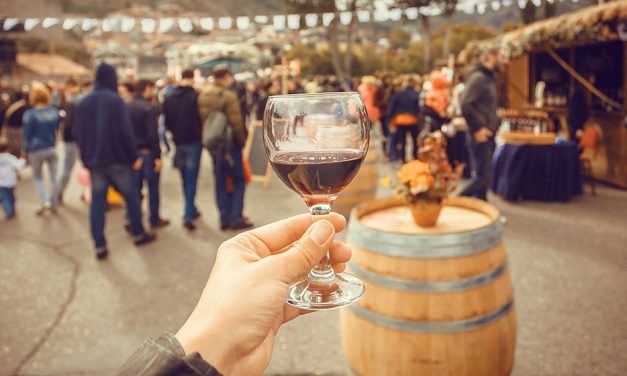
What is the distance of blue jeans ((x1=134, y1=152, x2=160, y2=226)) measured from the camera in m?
5.68

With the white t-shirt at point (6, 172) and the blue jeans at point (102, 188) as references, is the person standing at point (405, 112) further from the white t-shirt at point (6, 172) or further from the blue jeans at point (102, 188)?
the white t-shirt at point (6, 172)

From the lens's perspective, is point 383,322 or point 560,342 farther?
point 560,342

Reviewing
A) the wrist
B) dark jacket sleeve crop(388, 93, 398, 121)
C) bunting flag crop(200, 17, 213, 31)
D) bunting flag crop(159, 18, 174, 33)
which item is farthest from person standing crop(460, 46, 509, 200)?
bunting flag crop(159, 18, 174, 33)

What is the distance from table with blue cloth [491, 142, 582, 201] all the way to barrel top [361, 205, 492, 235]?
14.2 ft

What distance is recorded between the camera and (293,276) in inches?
40.7

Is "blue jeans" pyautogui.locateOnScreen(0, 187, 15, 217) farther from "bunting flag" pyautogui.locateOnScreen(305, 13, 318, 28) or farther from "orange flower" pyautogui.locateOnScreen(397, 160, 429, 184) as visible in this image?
"bunting flag" pyautogui.locateOnScreen(305, 13, 318, 28)

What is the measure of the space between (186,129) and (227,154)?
0.57 meters

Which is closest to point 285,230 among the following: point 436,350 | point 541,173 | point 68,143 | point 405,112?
point 436,350

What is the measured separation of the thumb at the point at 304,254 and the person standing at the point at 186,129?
4.75m

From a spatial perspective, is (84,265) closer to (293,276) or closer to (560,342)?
(560,342)

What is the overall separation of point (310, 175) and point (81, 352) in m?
2.92

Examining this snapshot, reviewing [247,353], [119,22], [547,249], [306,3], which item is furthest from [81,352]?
[306,3]

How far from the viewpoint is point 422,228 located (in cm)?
237

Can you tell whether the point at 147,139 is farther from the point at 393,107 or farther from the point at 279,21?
the point at 279,21
